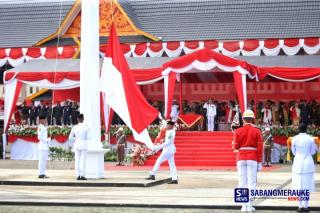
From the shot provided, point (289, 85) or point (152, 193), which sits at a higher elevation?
point (289, 85)

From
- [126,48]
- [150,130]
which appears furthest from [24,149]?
[126,48]

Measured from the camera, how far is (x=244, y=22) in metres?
42.2

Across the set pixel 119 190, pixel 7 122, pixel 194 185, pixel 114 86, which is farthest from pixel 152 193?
pixel 7 122

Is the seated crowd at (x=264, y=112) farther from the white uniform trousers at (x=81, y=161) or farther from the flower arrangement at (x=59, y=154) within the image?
the white uniform trousers at (x=81, y=161)

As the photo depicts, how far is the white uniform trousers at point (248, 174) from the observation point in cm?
1500

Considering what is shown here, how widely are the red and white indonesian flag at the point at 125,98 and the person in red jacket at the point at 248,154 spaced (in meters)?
6.32

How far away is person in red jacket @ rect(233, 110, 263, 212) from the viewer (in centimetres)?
1502

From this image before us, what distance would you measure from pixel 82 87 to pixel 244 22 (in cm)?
2220

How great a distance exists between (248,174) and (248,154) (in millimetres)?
397

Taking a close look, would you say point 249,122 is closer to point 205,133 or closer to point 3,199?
point 3,199

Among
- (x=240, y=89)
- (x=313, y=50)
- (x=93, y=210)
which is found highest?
(x=313, y=50)

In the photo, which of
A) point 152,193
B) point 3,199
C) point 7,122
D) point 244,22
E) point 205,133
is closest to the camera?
point 3,199

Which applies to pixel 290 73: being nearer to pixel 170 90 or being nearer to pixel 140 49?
pixel 170 90

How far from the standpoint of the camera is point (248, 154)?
592 inches
